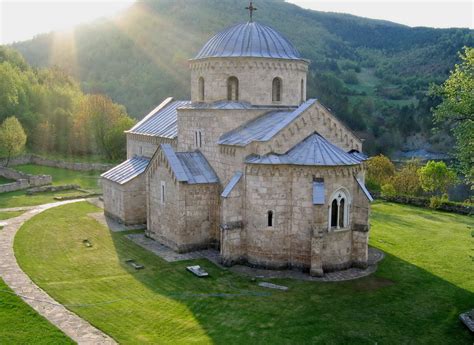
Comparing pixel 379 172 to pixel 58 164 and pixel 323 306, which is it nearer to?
pixel 323 306

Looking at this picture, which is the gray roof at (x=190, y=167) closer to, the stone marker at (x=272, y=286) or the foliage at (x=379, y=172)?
the stone marker at (x=272, y=286)

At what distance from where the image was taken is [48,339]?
14.4 metres

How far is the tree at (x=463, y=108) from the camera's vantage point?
16297 mm

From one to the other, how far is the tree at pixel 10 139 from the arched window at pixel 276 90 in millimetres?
31981

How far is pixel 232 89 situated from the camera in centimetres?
2466

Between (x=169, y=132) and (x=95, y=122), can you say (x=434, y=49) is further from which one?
(x=169, y=132)

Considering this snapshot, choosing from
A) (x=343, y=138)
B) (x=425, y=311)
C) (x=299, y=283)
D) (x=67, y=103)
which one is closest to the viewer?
(x=425, y=311)

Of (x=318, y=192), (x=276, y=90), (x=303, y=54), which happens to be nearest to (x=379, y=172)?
(x=276, y=90)

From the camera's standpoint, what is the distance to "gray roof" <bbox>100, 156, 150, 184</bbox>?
29.4 metres

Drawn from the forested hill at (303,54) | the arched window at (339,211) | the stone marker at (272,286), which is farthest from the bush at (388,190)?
the forested hill at (303,54)

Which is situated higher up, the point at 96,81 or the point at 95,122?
the point at 96,81

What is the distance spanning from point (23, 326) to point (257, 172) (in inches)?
440

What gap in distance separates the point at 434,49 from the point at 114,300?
128 metres

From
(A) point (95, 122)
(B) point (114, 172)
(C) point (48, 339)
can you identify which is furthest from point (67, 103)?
(C) point (48, 339)
